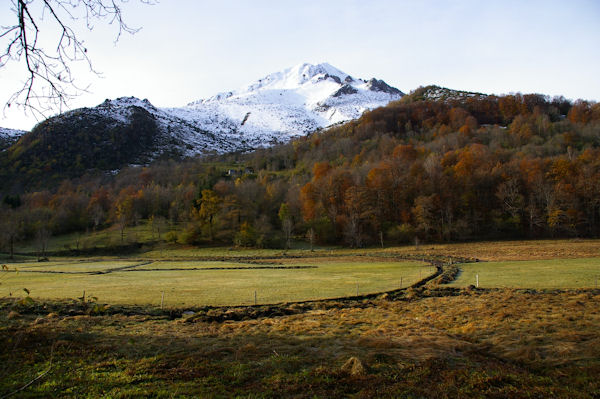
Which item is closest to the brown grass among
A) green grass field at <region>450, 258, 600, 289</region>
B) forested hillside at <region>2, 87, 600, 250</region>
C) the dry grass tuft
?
Result: forested hillside at <region>2, 87, 600, 250</region>

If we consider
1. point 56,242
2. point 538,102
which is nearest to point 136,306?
point 56,242

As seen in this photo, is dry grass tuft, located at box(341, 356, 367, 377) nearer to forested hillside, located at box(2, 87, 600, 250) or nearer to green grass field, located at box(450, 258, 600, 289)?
green grass field, located at box(450, 258, 600, 289)

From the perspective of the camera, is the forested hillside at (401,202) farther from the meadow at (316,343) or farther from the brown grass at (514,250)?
the meadow at (316,343)

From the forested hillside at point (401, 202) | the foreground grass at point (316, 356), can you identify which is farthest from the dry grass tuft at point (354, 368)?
the forested hillside at point (401, 202)

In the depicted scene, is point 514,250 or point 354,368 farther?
point 514,250

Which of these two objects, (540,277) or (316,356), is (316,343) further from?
(540,277)

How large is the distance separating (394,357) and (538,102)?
22308 cm

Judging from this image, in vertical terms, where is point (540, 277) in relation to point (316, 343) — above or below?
below

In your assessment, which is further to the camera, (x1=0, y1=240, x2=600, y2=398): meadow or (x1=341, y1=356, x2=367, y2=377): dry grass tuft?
(x1=341, y1=356, x2=367, y2=377): dry grass tuft

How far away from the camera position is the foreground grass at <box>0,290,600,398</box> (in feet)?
25.3

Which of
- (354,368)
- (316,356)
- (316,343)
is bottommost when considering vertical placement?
(316,343)

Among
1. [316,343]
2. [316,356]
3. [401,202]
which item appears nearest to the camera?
[316,356]

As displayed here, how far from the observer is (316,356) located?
1062cm

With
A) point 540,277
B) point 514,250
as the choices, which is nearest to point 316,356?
point 540,277
